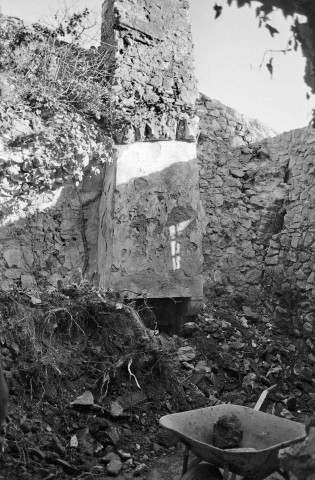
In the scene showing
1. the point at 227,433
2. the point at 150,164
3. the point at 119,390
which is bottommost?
the point at 119,390

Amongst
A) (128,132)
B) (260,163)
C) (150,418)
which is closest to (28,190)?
(128,132)

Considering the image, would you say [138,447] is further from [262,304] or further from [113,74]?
[113,74]

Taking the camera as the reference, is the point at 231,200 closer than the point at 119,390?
No

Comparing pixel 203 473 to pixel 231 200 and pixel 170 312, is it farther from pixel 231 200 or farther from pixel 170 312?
Answer: pixel 231 200

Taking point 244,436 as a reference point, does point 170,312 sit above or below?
above

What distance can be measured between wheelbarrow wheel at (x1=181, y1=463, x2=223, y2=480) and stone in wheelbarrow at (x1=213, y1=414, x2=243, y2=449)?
0.50 ft

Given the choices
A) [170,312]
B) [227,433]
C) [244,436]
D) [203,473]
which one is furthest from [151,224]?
[203,473]

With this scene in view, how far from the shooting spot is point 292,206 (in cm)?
779

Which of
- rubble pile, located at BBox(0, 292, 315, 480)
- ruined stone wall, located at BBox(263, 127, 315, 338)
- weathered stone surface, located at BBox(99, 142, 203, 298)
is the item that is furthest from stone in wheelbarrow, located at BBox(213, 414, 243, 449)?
ruined stone wall, located at BBox(263, 127, 315, 338)

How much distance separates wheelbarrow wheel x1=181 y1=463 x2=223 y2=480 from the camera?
3.30 meters

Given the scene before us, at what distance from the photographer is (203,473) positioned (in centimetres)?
337

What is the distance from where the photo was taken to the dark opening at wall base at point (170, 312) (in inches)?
264

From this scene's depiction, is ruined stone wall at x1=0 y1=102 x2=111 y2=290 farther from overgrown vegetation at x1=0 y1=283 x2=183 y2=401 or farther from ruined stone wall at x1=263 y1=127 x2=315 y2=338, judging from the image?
ruined stone wall at x1=263 y1=127 x2=315 y2=338

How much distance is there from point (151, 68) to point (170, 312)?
131 inches
